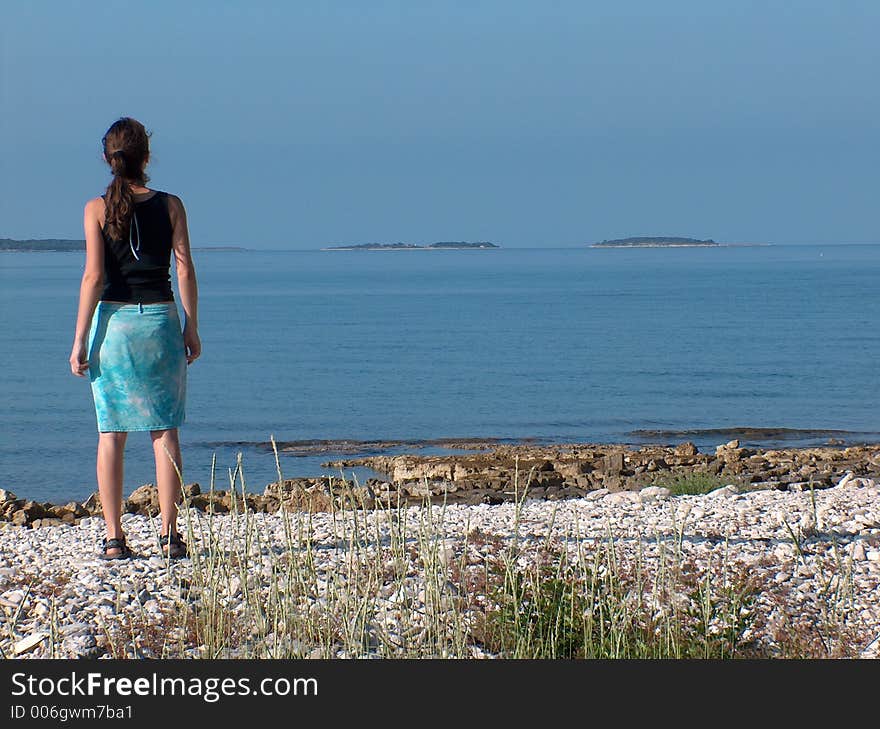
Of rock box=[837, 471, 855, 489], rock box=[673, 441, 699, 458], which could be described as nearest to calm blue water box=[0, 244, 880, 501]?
rock box=[673, 441, 699, 458]

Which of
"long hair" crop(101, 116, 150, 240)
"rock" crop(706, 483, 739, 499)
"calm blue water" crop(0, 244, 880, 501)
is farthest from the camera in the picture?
"calm blue water" crop(0, 244, 880, 501)

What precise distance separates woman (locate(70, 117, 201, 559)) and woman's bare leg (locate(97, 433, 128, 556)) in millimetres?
12

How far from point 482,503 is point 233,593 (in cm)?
590

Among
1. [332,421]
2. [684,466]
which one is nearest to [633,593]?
[684,466]

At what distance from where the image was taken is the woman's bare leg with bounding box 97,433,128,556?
6852 mm

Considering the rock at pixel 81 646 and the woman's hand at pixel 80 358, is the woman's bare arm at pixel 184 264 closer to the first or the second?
the woman's hand at pixel 80 358

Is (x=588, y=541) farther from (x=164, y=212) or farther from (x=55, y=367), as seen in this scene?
(x=55, y=367)

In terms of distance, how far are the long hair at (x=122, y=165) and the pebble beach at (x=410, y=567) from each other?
1.76 metres

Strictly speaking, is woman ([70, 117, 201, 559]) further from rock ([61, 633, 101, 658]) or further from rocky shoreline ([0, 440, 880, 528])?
rocky shoreline ([0, 440, 880, 528])

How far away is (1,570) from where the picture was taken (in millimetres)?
6914

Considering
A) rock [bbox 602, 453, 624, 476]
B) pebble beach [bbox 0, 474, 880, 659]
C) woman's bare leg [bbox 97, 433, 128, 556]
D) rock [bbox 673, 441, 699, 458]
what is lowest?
rock [bbox 673, 441, 699, 458]

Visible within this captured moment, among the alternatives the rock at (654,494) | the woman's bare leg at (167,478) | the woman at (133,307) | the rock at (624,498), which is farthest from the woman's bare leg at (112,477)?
the rock at (654,494)

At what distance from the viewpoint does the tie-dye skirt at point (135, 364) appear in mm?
6668

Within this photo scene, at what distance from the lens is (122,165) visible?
6625mm
